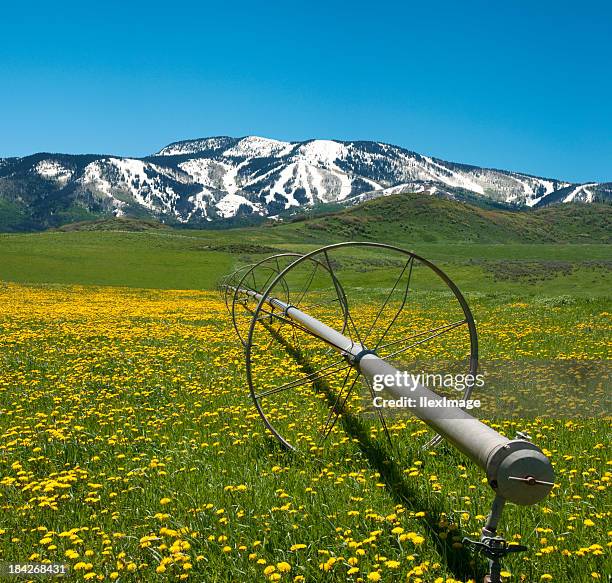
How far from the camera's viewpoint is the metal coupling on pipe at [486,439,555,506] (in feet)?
11.3

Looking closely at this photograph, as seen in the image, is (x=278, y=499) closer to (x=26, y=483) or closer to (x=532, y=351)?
(x=26, y=483)

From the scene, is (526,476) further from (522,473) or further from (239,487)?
(239,487)

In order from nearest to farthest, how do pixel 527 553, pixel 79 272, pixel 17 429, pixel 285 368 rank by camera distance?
pixel 527 553 → pixel 17 429 → pixel 285 368 → pixel 79 272

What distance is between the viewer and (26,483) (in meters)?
6.50

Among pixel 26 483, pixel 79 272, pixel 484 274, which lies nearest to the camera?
pixel 26 483

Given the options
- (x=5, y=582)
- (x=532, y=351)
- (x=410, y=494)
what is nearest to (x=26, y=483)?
(x=5, y=582)

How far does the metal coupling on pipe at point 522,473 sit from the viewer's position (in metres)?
3.45

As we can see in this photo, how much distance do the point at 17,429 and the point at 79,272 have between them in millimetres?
58825

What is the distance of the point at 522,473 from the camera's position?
11.4ft

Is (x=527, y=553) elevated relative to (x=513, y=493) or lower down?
lower down
